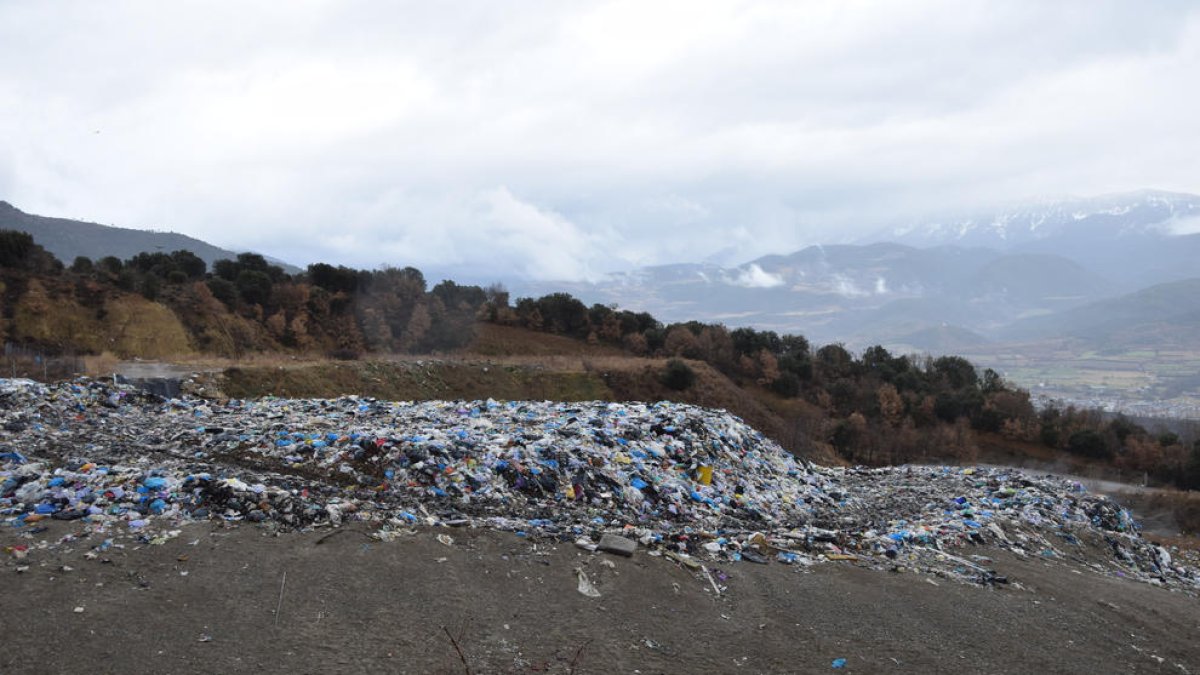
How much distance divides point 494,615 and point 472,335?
27727mm

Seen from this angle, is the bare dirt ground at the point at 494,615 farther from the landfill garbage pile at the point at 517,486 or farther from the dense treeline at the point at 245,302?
the dense treeline at the point at 245,302

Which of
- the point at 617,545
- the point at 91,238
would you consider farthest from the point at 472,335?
the point at 91,238

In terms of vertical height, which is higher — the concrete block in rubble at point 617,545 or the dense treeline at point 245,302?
the dense treeline at point 245,302

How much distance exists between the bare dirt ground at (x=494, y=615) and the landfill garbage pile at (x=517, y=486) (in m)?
0.44

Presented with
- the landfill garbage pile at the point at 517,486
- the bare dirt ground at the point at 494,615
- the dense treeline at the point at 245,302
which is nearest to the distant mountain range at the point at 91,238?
the dense treeline at the point at 245,302

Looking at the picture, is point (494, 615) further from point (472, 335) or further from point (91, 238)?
point (91, 238)

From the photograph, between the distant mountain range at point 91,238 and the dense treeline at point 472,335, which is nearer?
the dense treeline at point 472,335

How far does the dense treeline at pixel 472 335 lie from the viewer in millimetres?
22266

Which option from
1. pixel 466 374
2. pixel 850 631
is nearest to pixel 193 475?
pixel 850 631

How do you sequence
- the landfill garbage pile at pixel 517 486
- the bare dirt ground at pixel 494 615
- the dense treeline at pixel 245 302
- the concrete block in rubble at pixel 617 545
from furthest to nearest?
the dense treeline at pixel 245 302 < the landfill garbage pile at pixel 517 486 < the concrete block in rubble at pixel 617 545 < the bare dirt ground at pixel 494 615

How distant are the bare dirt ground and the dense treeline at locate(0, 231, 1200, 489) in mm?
16893

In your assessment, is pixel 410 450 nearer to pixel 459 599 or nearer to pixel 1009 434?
pixel 459 599

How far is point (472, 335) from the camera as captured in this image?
32000 mm

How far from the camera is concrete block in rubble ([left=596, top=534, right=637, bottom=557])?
6.12 m
